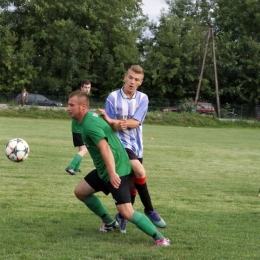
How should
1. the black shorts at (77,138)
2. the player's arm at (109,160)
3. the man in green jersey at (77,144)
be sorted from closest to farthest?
the player's arm at (109,160), the man in green jersey at (77,144), the black shorts at (77,138)

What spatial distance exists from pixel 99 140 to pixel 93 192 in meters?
0.90

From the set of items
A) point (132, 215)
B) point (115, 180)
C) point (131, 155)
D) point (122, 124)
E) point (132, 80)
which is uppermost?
point (132, 80)

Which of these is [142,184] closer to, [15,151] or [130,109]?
[130,109]

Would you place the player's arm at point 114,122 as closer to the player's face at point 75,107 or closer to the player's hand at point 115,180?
the player's face at point 75,107

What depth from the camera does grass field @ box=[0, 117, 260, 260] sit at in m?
5.19

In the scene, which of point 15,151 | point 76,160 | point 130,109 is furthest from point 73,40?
point 130,109

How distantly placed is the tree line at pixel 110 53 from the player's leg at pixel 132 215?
45524mm

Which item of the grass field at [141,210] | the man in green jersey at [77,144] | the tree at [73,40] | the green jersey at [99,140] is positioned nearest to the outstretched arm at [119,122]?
the green jersey at [99,140]

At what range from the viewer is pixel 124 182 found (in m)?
5.45

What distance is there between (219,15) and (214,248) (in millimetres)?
57520

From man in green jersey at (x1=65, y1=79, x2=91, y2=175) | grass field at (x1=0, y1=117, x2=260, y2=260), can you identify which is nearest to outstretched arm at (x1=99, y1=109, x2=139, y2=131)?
grass field at (x1=0, y1=117, x2=260, y2=260)

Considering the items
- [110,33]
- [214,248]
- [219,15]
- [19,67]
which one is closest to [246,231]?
[214,248]

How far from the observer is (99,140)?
5184 mm

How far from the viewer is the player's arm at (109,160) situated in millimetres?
5176
